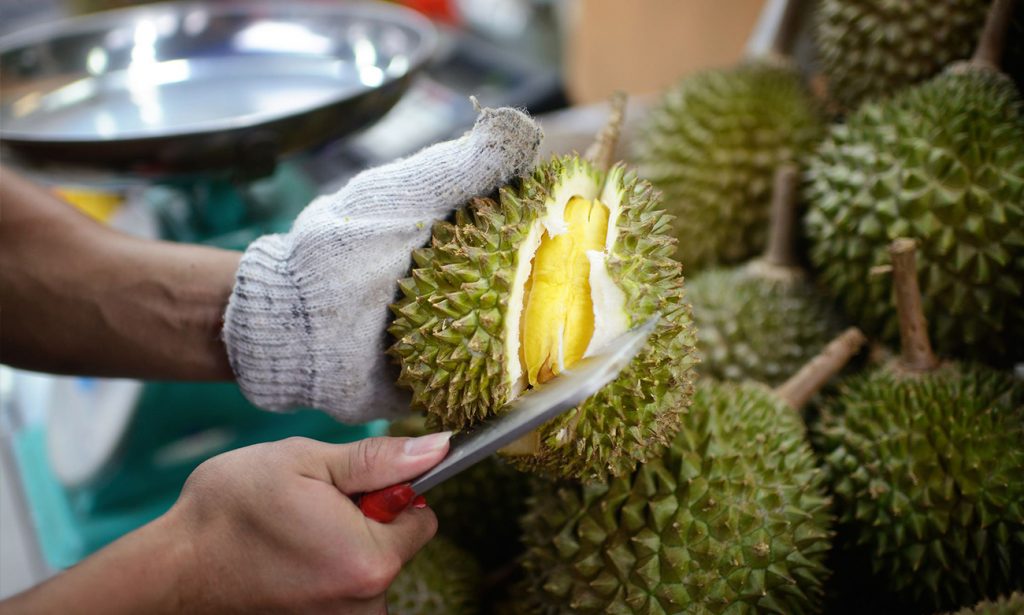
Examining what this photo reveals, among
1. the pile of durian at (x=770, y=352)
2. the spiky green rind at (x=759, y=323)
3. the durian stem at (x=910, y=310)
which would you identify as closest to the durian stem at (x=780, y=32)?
the pile of durian at (x=770, y=352)

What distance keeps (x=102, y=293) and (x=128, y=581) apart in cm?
63

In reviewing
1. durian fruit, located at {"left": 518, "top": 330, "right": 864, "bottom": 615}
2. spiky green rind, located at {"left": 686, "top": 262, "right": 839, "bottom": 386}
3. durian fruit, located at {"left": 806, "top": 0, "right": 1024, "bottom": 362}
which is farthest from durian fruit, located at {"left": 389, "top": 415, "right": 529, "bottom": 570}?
durian fruit, located at {"left": 806, "top": 0, "right": 1024, "bottom": 362}

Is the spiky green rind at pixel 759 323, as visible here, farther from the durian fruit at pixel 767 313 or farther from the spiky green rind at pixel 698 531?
the spiky green rind at pixel 698 531

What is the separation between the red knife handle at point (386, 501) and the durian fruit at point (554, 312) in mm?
145

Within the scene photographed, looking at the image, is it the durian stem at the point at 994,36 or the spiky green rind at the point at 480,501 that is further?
the spiky green rind at the point at 480,501

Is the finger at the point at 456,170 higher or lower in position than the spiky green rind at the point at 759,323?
higher

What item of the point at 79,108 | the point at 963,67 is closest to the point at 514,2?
the point at 79,108

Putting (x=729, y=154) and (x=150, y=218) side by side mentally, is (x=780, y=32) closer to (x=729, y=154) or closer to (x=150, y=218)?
(x=729, y=154)

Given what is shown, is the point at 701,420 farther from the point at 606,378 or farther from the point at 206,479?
the point at 206,479

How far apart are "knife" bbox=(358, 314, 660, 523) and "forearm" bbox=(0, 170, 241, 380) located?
557 millimetres

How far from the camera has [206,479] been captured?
2.79 feet

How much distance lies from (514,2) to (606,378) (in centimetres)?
350

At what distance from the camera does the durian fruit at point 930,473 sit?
43.1 inches

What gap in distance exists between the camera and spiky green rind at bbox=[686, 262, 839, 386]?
1459mm
